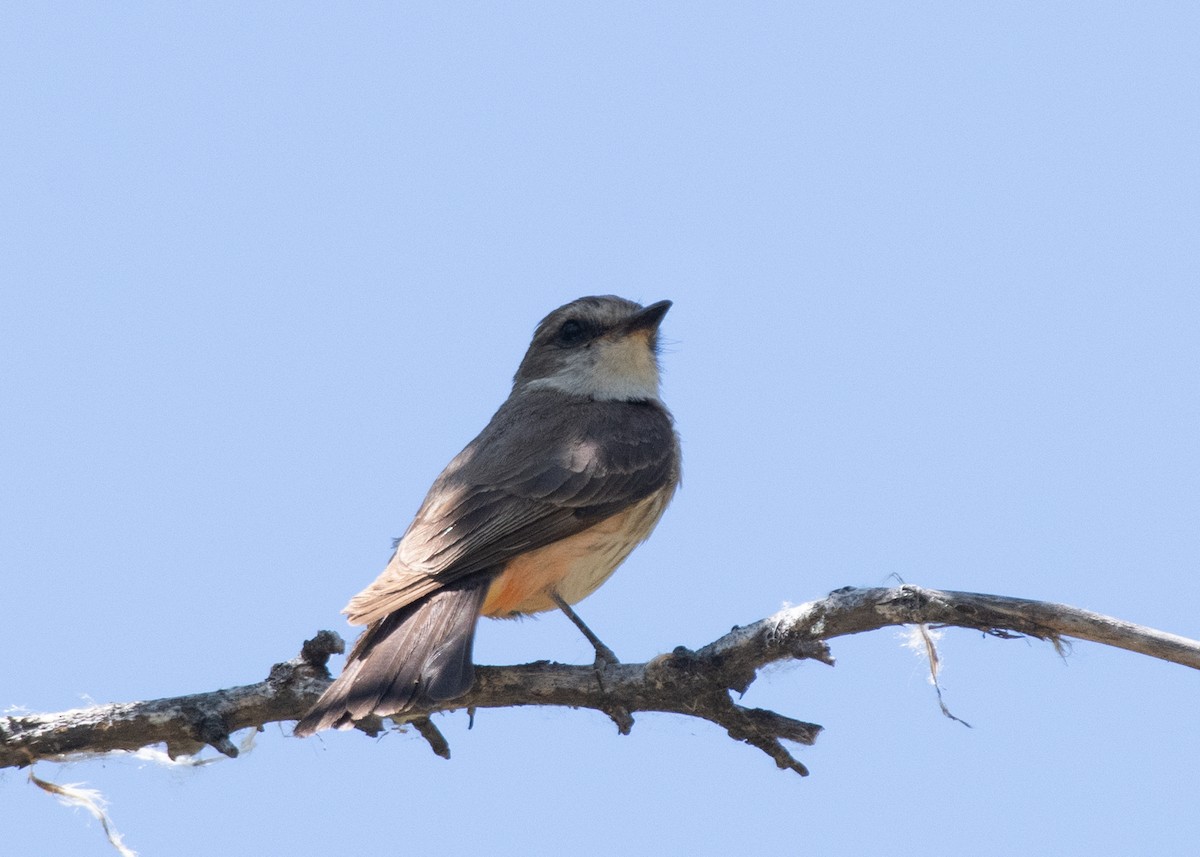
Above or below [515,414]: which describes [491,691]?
below

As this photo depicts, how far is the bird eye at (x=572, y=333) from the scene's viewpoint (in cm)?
918

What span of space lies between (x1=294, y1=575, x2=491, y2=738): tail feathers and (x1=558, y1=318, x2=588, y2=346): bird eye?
2.89 meters

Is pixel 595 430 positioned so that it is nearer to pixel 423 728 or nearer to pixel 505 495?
pixel 505 495

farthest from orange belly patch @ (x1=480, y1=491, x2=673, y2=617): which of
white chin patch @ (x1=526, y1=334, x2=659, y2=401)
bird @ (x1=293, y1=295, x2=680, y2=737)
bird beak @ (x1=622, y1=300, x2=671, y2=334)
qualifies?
bird beak @ (x1=622, y1=300, x2=671, y2=334)

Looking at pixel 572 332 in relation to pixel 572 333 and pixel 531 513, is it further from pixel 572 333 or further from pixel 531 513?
pixel 531 513

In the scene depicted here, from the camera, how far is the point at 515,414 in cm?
853

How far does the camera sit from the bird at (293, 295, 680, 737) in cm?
604

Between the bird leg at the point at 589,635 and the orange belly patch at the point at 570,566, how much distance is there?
0.15 feet

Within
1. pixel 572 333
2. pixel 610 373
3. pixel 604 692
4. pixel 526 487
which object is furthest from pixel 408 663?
pixel 572 333

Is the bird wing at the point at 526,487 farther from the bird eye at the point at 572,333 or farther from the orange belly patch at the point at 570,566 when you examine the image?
the bird eye at the point at 572,333

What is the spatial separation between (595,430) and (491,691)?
2252 millimetres

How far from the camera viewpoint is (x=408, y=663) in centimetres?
604

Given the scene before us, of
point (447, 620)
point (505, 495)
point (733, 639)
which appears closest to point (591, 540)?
point (505, 495)

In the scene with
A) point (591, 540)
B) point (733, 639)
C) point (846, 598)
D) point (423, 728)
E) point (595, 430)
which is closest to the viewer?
point (846, 598)
